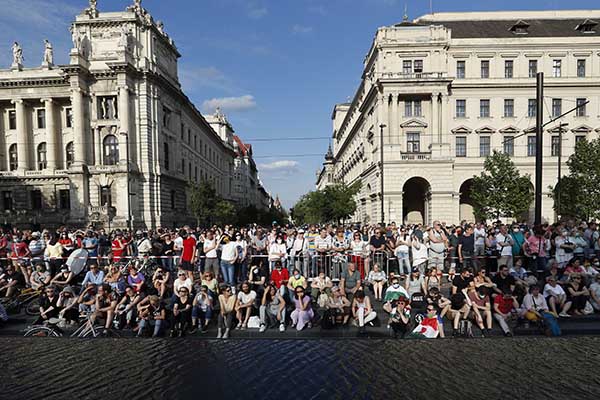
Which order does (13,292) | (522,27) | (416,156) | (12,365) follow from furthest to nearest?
(522,27)
(416,156)
(13,292)
(12,365)

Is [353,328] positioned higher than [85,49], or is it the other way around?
[85,49]

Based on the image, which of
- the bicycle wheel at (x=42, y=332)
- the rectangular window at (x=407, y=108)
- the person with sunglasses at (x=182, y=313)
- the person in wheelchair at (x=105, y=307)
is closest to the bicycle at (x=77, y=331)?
the bicycle wheel at (x=42, y=332)

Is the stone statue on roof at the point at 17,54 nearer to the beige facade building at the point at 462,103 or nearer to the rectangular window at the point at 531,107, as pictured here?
the beige facade building at the point at 462,103

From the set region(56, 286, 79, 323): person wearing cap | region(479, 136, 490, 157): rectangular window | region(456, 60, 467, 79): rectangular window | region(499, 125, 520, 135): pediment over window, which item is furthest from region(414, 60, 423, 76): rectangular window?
region(56, 286, 79, 323): person wearing cap

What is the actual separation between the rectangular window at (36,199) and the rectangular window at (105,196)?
10.9 m

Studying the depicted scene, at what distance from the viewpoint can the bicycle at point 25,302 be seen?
10.6 metres

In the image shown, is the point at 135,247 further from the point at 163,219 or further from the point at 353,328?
the point at 163,219

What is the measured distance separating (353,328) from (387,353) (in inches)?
60.2

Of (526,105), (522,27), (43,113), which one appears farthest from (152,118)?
(522,27)

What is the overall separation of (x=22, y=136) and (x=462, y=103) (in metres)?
52.9

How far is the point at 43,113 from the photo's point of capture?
43.4m

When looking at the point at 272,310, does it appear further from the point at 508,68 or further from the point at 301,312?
the point at 508,68

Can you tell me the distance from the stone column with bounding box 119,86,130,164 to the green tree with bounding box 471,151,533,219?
3570 centimetres

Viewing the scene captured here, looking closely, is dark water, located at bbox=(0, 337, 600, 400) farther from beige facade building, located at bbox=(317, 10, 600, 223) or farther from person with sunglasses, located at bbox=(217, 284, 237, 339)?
beige facade building, located at bbox=(317, 10, 600, 223)
